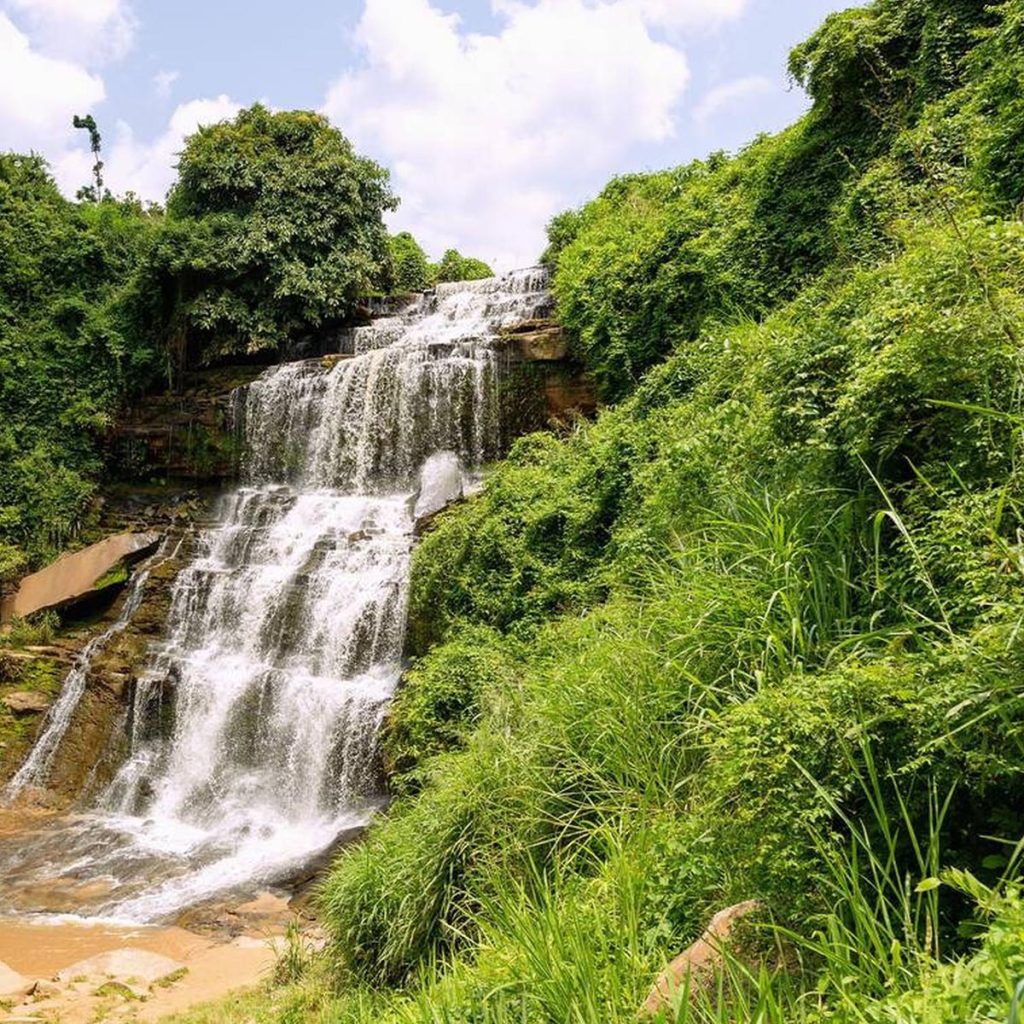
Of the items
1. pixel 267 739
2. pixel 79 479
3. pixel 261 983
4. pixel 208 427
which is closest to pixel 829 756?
pixel 261 983

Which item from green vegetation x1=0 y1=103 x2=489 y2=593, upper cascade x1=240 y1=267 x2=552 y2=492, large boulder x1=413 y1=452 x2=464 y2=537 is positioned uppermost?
green vegetation x1=0 y1=103 x2=489 y2=593

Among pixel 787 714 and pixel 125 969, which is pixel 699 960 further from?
pixel 125 969

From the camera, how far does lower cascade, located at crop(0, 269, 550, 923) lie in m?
8.33

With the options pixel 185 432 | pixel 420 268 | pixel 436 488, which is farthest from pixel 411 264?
pixel 436 488

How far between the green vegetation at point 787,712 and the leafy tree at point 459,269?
52.5 feet

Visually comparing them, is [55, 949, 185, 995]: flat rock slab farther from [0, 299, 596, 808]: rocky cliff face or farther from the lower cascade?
[0, 299, 596, 808]: rocky cliff face

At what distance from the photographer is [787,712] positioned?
2.37 metres

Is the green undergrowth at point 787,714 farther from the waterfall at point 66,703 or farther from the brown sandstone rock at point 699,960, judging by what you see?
the waterfall at point 66,703

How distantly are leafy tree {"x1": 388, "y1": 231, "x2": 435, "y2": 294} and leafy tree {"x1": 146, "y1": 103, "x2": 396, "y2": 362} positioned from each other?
2943mm

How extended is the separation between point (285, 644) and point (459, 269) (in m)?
15.0

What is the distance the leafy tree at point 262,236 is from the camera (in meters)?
15.4

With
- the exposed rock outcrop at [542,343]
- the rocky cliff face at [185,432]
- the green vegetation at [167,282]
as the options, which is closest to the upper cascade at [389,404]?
the exposed rock outcrop at [542,343]

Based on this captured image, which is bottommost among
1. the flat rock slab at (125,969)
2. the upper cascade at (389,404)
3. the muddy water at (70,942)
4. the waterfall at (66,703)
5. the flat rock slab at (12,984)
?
A: the muddy water at (70,942)

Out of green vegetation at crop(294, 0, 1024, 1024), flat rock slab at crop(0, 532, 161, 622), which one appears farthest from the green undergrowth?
flat rock slab at crop(0, 532, 161, 622)
